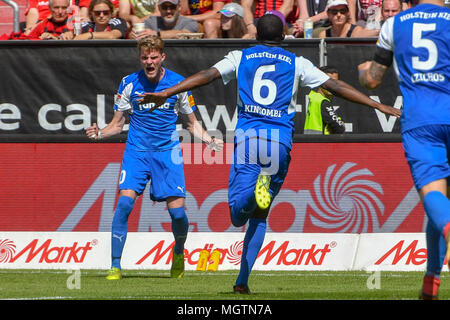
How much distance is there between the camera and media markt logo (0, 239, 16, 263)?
1302cm

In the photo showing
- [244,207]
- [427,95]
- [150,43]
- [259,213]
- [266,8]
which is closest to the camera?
[427,95]

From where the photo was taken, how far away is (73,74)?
13.6m

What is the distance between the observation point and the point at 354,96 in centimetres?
858

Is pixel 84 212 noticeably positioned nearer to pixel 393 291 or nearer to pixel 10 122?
pixel 10 122

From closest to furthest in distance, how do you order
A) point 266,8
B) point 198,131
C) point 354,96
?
point 354,96, point 198,131, point 266,8

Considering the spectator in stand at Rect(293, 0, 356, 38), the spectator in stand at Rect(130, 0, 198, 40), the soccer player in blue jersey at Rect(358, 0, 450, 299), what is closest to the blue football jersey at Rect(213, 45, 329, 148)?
the soccer player in blue jersey at Rect(358, 0, 450, 299)

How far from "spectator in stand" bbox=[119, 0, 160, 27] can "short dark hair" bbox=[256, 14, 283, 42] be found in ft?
22.9

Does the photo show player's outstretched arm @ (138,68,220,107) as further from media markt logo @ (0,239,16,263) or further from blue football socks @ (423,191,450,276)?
media markt logo @ (0,239,16,263)

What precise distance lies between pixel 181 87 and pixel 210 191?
495cm

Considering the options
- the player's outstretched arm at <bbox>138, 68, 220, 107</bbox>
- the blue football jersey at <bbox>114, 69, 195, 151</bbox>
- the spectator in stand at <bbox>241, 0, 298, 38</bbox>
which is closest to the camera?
the player's outstretched arm at <bbox>138, 68, 220, 107</bbox>

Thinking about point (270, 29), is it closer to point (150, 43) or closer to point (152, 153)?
point (150, 43)

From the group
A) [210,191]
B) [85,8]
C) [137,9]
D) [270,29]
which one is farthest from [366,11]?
Answer: [270,29]
